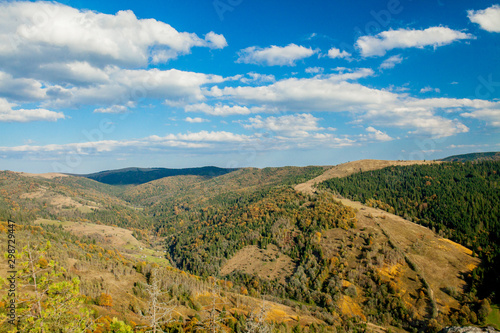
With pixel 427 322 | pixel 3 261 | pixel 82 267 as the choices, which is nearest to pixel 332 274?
pixel 427 322

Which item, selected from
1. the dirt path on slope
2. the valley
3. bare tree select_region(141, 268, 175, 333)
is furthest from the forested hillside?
bare tree select_region(141, 268, 175, 333)

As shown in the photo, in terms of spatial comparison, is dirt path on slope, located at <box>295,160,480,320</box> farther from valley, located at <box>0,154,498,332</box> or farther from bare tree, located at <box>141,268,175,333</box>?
bare tree, located at <box>141,268,175,333</box>

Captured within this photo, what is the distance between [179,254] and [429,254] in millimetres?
159883

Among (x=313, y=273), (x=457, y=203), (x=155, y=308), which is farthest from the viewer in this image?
(x=457, y=203)

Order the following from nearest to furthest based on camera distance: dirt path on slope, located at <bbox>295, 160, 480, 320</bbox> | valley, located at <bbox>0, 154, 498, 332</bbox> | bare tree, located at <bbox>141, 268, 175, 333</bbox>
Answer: bare tree, located at <bbox>141, 268, 175, 333</bbox>, valley, located at <bbox>0, 154, 498, 332</bbox>, dirt path on slope, located at <bbox>295, 160, 480, 320</bbox>

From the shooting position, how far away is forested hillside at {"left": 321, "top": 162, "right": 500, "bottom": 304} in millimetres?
110250

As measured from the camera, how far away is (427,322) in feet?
251

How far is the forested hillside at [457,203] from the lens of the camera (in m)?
110

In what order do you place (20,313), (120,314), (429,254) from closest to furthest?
(20,313) → (120,314) → (429,254)

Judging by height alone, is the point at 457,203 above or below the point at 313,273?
above

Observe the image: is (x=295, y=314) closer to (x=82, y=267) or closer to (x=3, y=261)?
(x=82, y=267)

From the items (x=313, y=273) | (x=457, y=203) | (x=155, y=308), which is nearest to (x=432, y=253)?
(x=313, y=273)

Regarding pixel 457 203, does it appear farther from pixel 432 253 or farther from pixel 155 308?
pixel 155 308

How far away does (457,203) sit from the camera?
147m
